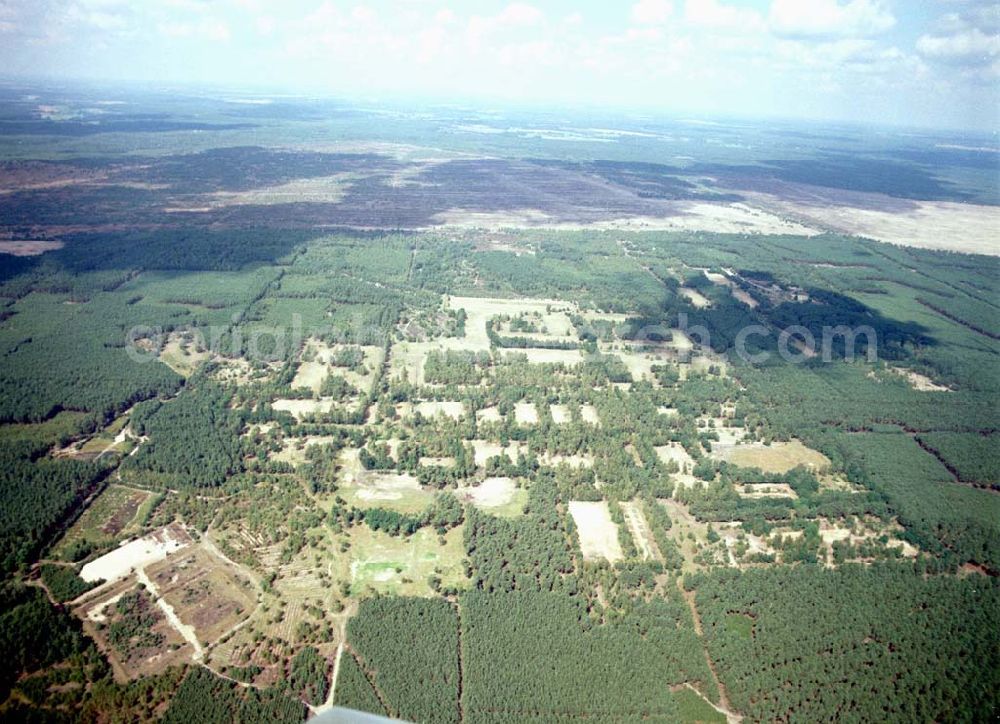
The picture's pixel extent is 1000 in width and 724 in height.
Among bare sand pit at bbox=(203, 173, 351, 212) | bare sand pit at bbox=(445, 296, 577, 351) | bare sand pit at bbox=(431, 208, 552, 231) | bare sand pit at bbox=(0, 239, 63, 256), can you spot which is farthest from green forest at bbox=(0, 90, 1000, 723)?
bare sand pit at bbox=(203, 173, 351, 212)

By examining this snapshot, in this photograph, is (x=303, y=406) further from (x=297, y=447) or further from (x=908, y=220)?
(x=908, y=220)

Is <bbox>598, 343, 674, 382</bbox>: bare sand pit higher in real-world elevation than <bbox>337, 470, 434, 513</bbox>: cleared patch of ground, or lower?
higher

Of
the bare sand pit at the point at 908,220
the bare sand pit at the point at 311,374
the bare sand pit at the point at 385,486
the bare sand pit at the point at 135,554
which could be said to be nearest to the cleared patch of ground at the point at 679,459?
the bare sand pit at the point at 385,486

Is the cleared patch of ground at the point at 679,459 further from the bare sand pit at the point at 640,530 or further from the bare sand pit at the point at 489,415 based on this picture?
the bare sand pit at the point at 489,415

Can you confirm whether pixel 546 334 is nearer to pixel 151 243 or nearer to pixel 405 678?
pixel 405 678

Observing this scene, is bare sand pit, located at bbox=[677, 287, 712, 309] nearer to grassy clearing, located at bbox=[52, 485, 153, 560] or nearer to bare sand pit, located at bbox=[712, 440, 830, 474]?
bare sand pit, located at bbox=[712, 440, 830, 474]

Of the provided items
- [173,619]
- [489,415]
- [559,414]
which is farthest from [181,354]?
[559,414]
